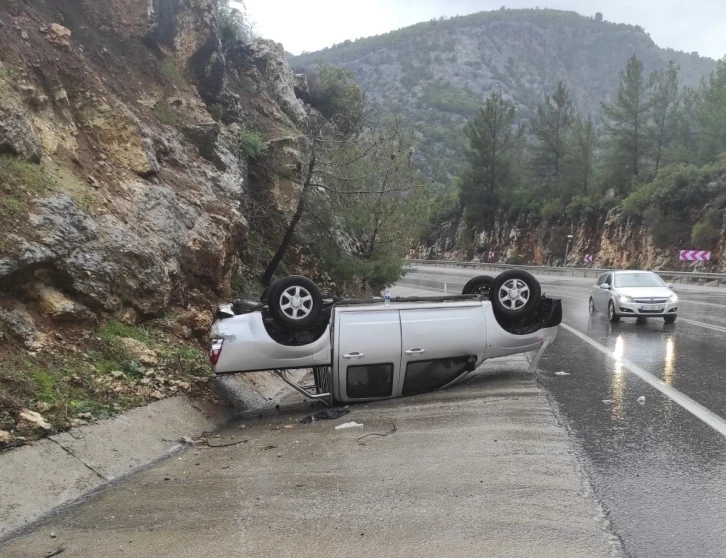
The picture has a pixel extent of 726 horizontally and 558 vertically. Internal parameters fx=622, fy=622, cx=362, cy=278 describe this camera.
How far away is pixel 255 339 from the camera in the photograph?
25.7 feet

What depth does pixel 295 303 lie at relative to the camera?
326 inches

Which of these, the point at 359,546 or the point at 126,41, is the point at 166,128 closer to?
the point at 126,41

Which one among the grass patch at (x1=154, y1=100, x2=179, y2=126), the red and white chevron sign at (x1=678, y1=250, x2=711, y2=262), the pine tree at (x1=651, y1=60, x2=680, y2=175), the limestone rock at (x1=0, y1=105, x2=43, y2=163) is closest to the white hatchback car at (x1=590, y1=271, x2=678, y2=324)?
the grass patch at (x1=154, y1=100, x2=179, y2=126)

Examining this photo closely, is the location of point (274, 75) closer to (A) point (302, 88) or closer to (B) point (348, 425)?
(A) point (302, 88)

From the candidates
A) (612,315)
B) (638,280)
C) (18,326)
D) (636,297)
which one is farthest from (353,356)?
(638,280)

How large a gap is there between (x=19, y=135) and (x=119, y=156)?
2572 mm

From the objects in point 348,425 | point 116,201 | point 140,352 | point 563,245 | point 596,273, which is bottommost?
point 348,425

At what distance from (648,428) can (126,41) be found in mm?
13680

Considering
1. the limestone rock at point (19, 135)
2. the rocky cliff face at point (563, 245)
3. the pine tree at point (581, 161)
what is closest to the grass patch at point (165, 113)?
the limestone rock at point (19, 135)

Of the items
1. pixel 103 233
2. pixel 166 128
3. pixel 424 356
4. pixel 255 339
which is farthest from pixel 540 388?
pixel 166 128

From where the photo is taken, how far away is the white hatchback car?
15898 millimetres

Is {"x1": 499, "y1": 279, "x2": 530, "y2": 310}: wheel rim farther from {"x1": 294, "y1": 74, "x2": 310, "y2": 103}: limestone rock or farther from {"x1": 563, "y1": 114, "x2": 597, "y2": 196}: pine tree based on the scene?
{"x1": 563, "y1": 114, "x2": 597, "y2": 196}: pine tree

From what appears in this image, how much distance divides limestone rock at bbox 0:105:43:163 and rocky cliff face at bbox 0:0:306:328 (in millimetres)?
19

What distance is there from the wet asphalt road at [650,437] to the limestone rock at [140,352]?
5.17 meters
